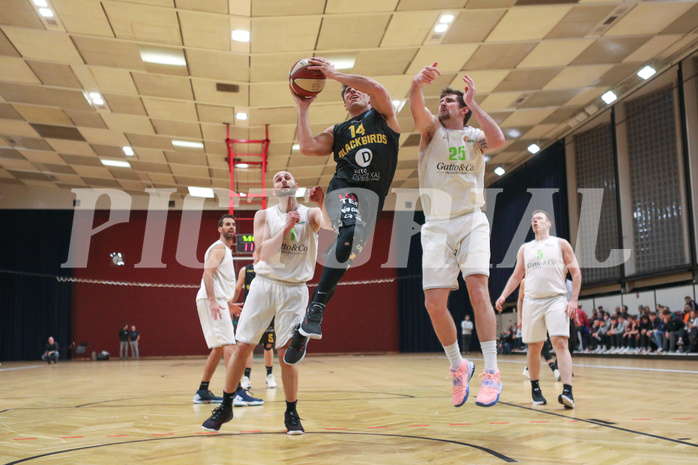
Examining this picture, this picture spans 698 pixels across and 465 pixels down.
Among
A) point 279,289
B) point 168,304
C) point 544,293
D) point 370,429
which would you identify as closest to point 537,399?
point 544,293

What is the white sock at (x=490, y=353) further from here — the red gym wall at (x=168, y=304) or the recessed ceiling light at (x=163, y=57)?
the red gym wall at (x=168, y=304)

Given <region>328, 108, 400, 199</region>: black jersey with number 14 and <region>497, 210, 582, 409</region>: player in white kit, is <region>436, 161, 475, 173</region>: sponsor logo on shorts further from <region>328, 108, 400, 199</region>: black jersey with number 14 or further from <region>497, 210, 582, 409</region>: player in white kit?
<region>497, 210, 582, 409</region>: player in white kit

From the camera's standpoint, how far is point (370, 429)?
4.15 m

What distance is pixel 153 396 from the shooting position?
6.97m

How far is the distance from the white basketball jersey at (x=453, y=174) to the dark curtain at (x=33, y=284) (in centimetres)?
1963

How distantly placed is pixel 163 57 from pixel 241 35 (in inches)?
70.7

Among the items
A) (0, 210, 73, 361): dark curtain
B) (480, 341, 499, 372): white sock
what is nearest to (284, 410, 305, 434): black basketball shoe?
(480, 341, 499, 372): white sock

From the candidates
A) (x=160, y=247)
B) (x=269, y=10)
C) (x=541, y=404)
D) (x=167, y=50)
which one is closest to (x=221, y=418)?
(x=541, y=404)

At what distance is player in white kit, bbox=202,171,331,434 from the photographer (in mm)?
4160

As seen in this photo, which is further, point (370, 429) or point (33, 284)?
point (33, 284)

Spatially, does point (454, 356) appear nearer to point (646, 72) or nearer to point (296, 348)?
point (296, 348)

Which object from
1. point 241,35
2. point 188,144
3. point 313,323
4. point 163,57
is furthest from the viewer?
point 188,144

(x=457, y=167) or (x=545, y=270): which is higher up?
(x=457, y=167)

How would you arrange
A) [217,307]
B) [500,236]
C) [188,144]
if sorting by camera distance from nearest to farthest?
[217,307] → [188,144] → [500,236]
